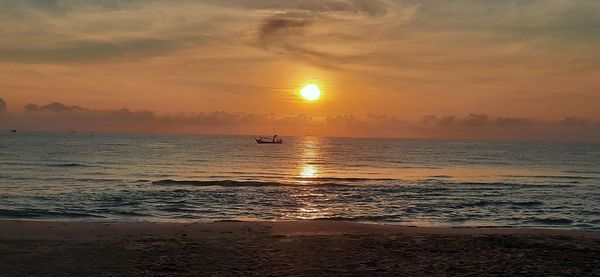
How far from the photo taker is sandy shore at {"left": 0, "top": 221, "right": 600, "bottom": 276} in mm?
12234

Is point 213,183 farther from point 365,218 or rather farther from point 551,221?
point 551,221

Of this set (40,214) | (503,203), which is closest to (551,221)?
(503,203)

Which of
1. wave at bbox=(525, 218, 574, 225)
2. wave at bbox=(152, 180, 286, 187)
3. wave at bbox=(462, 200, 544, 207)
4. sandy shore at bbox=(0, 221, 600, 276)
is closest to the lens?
sandy shore at bbox=(0, 221, 600, 276)

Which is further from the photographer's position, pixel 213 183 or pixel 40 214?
pixel 213 183

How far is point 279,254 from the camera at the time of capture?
553 inches

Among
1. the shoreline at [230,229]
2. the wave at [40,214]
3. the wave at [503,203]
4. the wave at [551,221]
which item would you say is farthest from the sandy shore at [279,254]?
the wave at [503,203]

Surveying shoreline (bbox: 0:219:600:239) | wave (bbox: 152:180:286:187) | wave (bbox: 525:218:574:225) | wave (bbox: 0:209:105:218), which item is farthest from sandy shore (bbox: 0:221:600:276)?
wave (bbox: 152:180:286:187)

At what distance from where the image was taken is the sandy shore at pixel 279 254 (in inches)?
482

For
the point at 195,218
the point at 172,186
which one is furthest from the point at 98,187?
the point at 195,218

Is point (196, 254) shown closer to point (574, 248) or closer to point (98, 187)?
point (574, 248)

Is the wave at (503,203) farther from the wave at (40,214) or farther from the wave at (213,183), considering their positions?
the wave at (40,214)

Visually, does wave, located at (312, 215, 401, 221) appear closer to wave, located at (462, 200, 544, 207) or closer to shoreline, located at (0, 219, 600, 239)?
shoreline, located at (0, 219, 600, 239)

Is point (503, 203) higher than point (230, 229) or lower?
lower

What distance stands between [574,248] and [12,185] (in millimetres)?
36417
